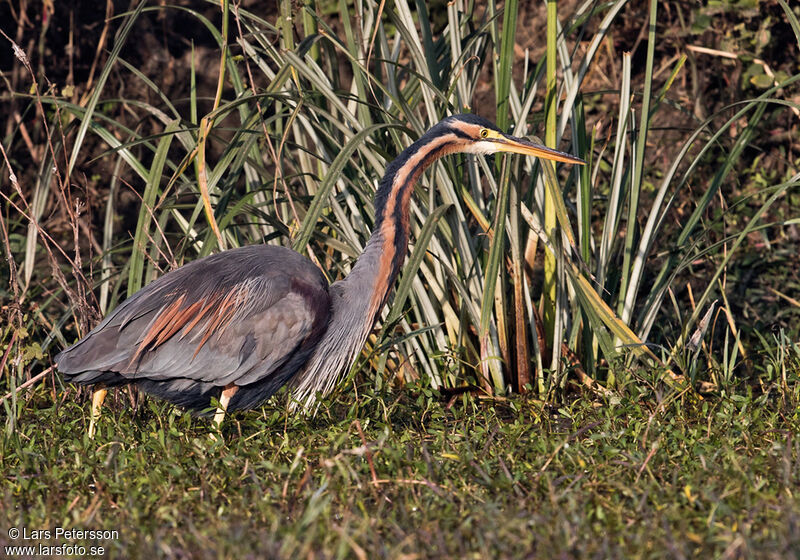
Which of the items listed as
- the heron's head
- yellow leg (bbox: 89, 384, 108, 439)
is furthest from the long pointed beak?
yellow leg (bbox: 89, 384, 108, 439)

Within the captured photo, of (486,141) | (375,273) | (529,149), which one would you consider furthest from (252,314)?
(529,149)

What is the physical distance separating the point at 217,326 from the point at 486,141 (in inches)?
50.4

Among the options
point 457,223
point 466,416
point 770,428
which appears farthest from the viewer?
point 457,223

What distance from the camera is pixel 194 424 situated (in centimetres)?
385

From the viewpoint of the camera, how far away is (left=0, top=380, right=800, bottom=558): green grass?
236 centimetres

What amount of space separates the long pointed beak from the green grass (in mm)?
954

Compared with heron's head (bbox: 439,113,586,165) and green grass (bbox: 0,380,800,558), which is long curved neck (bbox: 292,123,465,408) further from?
green grass (bbox: 0,380,800,558)

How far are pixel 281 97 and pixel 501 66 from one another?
891mm

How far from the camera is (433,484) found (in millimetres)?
2756

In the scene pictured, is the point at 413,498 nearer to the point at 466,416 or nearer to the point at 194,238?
the point at 466,416

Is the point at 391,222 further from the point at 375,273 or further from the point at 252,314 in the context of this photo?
the point at 252,314

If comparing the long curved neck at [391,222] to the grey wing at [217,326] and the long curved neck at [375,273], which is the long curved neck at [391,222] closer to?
the long curved neck at [375,273]

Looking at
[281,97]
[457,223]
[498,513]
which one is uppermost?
[281,97]

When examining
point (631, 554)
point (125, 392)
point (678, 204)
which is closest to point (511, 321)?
point (125, 392)
